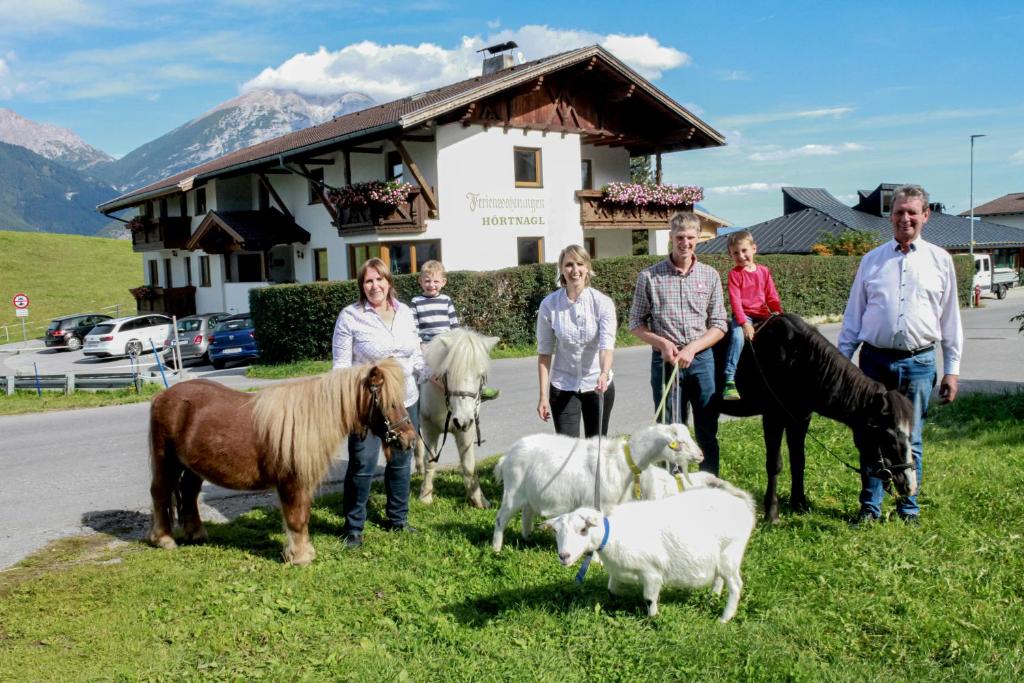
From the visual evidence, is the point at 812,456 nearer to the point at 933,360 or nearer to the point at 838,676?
the point at 933,360

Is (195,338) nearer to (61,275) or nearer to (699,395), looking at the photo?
(699,395)

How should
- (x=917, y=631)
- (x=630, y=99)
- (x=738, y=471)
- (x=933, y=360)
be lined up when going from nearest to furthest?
(x=917, y=631) → (x=933, y=360) → (x=738, y=471) → (x=630, y=99)

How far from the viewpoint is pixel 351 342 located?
5949 millimetres

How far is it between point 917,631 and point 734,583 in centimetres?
97

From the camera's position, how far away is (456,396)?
6254 mm

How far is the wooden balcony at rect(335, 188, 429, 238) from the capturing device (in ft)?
77.2

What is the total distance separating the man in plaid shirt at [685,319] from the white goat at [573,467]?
35.5 inches

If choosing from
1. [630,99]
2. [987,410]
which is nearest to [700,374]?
[987,410]

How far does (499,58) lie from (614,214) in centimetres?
835

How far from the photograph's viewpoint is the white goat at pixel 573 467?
4.81 metres

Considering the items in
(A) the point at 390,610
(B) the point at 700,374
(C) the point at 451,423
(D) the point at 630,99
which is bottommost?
(A) the point at 390,610

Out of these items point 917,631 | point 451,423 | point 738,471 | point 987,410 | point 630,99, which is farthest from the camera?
point 630,99

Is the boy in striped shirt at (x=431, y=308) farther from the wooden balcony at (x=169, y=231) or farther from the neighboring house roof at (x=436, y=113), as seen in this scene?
the wooden balcony at (x=169, y=231)

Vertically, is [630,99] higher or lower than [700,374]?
higher
